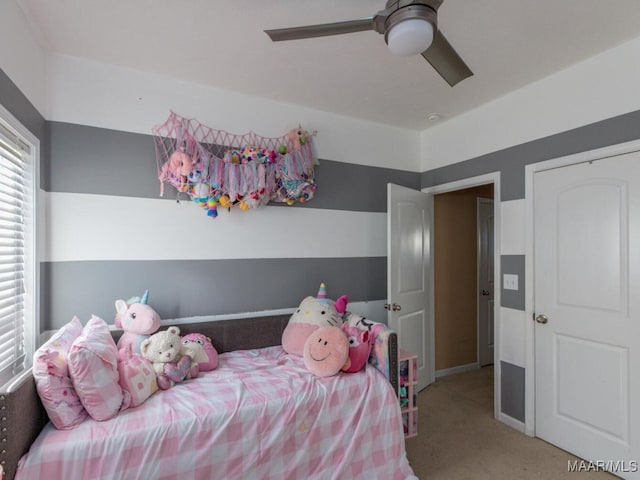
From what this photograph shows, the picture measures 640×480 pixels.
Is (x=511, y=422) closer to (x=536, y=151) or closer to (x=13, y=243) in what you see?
(x=536, y=151)

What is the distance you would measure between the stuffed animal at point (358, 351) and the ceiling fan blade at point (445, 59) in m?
1.51

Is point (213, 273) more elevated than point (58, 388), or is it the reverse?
point (213, 273)

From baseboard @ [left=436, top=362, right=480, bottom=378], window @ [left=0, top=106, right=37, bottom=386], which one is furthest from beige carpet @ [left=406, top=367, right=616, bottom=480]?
window @ [left=0, top=106, right=37, bottom=386]

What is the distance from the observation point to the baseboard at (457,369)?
3.55m

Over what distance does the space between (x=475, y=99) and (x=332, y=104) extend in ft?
3.73

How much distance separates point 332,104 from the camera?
8.99 feet

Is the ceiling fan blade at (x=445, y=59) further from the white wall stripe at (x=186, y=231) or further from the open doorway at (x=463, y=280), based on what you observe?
the open doorway at (x=463, y=280)

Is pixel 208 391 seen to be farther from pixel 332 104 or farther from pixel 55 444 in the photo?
pixel 332 104

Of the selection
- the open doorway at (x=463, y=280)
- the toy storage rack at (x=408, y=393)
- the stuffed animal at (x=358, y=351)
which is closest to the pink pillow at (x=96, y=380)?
the stuffed animal at (x=358, y=351)

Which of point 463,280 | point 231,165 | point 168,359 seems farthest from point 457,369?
point 231,165

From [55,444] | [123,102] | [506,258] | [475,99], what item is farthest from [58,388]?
[475,99]

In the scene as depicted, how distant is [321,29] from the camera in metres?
1.25

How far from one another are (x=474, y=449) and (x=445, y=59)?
2.41 m

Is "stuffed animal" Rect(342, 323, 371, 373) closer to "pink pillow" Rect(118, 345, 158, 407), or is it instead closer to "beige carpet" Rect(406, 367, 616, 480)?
"beige carpet" Rect(406, 367, 616, 480)
